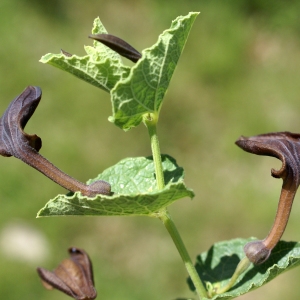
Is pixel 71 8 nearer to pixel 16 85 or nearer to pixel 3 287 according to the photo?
pixel 16 85

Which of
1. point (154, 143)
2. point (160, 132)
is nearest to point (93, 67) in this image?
point (154, 143)

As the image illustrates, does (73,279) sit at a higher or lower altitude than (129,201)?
lower

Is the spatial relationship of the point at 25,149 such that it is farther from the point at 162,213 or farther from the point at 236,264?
the point at 236,264

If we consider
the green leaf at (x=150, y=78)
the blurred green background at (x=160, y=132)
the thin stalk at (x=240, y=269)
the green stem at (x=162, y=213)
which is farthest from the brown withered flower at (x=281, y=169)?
the blurred green background at (x=160, y=132)

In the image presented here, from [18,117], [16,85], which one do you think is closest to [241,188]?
[16,85]

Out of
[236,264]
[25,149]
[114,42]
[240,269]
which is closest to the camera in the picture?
[114,42]
